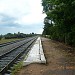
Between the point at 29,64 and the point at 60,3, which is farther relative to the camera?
the point at 60,3

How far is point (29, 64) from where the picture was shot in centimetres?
1739

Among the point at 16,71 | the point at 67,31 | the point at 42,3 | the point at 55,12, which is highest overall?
the point at 42,3

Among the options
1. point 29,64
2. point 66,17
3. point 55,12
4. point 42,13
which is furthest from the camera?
point 42,13

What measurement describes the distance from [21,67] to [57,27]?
1829 cm

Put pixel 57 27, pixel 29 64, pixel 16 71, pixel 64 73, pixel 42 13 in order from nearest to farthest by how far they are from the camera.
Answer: pixel 64 73, pixel 16 71, pixel 29 64, pixel 57 27, pixel 42 13

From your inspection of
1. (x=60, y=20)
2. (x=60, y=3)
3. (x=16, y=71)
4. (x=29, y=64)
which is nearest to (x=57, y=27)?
(x=60, y=20)

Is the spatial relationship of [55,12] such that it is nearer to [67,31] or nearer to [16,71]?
[67,31]

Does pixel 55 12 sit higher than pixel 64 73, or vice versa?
pixel 55 12

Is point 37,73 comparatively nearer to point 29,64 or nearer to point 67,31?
point 29,64

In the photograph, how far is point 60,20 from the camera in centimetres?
3162

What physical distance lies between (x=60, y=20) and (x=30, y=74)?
1892 centimetres

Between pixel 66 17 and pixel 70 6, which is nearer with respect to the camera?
pixel 70 6

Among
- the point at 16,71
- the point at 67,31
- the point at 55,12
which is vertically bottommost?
the point at 16,71

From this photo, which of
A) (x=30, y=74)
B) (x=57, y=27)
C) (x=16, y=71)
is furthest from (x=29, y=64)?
(x=57, y=27)
